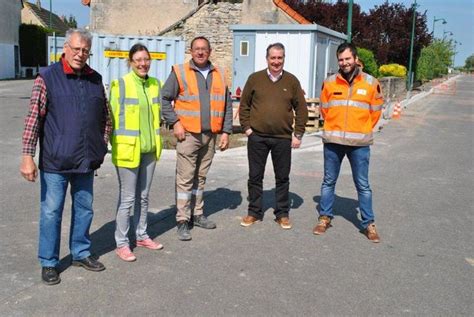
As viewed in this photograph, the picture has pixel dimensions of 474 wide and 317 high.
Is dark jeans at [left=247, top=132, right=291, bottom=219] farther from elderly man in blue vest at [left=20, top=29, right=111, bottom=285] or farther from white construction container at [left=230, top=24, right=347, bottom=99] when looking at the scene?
white construction container at [left=230, top=24, right=347, bottom=99]

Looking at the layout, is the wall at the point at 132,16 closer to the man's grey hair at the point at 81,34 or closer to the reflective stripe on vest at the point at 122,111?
the reflective stripe on vest at the point at 122,111

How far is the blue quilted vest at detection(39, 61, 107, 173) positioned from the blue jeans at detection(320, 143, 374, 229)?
2.60 metres

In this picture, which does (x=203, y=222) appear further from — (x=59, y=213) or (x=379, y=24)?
(x=379, y=24)

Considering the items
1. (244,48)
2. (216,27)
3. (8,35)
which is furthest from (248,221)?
(8,35)

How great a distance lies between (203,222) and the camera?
5699 millimetres

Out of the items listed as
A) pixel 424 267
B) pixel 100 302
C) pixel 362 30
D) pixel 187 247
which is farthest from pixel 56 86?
pixel 362 30

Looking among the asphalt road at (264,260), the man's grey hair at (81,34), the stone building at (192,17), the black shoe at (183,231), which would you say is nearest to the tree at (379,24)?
the stone building at (192,17)

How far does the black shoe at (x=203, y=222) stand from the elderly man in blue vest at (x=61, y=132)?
1703mm

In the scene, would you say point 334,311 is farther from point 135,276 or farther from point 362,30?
point 362,30

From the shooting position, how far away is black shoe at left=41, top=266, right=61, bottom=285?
407 cm

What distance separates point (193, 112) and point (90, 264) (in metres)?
1.78

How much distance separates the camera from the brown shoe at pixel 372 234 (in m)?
5.44

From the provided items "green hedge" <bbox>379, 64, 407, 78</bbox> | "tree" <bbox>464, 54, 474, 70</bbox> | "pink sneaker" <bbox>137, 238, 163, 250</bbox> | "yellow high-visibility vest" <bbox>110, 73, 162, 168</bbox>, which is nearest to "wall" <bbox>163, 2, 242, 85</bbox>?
"pink sneaker" <bbox>137, 238, 163, 250</bbox>

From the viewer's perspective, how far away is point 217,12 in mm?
19953
